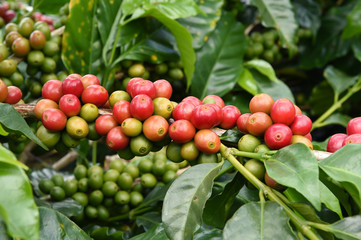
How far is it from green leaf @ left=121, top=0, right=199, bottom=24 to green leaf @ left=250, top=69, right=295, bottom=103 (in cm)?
44

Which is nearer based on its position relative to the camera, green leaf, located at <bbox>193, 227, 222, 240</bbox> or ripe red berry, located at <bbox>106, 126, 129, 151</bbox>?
ripe red berry, located at <bbox>106, 126, 129, 151</bbox>

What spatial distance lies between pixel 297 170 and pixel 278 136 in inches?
3.2

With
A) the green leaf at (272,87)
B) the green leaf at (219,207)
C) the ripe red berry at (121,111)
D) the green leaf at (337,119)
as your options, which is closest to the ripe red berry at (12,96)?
the ripe red berry at (121,111)

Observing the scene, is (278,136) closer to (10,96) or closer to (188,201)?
(188,201)

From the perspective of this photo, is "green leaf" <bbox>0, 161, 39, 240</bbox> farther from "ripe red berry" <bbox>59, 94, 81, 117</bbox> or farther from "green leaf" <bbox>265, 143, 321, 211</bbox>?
"green leaf" <bbox>265, 143, 321, 211</bbox>

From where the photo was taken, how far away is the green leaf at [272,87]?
1.52 metres

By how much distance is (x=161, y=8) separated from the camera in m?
1.28

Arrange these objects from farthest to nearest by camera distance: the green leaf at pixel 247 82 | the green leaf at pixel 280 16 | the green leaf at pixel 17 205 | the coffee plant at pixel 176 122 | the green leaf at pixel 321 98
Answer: the green leaf at pixel 321 98, the green leaf at pixel 280 16, the green leaf at pixel 247 82, the coffee plant at pixel 176 122, the green leaf at pixel 17 205

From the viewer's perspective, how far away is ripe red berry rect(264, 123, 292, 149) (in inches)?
26.0

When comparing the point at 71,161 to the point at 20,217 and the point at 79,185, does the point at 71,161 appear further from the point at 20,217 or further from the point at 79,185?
the point at 20,217

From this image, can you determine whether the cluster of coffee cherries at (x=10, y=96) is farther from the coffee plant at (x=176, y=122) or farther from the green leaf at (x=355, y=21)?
the green leaf at (x=355, y=21)

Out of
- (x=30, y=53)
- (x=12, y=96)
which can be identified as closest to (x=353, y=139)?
(x=12, y=96)

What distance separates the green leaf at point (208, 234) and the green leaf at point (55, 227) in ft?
0.82

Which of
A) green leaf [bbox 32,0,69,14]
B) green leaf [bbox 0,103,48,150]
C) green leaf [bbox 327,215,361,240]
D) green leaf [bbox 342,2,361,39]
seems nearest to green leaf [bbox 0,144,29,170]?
green leaf [bbox 0,103,48,150]
